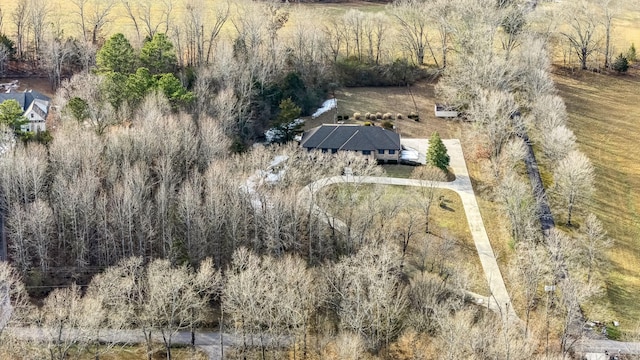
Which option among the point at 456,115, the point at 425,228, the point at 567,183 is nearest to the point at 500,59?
the point at 456,115

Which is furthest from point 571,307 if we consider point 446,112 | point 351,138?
point 446,112

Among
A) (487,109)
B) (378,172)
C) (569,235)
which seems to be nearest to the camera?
(569,235)

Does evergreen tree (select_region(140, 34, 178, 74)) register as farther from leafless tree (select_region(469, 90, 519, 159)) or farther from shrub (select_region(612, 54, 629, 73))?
shrub (select_region(612, 54, 629, 73))

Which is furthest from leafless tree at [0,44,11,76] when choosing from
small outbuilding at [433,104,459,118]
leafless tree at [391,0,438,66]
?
small outbuilding at [433,104,459,118]

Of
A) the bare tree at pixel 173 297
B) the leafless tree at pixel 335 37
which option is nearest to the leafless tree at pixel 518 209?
the bare tree at pixel 173 297

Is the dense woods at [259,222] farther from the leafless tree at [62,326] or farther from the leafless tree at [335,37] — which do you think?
the leafless tree at [335,37]

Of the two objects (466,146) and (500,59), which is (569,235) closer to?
(466,146)
